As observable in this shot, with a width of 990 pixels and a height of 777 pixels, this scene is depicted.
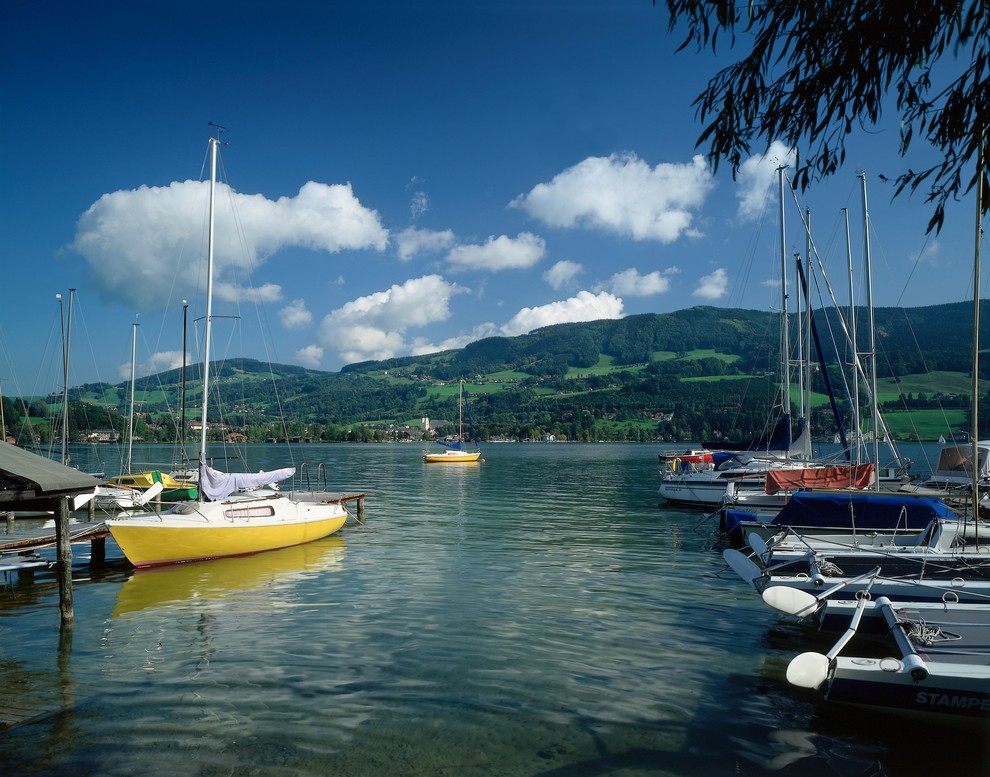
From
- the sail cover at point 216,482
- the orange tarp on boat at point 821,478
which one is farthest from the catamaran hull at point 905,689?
the orange tarp on boat at point 821,478

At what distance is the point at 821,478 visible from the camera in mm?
31281

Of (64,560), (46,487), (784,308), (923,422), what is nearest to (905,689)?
(46,487)

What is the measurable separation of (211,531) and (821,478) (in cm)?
2515

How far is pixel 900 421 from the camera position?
127 meters

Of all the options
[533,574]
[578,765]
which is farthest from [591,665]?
[533,574]

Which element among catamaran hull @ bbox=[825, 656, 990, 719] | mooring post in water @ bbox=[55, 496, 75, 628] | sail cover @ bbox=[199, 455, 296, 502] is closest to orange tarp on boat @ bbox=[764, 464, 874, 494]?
sail cover @ bbox=[199, 455, 296, 502]

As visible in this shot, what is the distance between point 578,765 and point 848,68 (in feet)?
25.0

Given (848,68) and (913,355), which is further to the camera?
(913,355)

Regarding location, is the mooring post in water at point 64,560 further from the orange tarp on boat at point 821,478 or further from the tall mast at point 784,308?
the tall mast at point 784,308

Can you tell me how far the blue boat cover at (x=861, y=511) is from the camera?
69.2 ft

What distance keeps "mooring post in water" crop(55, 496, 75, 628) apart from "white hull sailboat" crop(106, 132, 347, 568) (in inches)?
249

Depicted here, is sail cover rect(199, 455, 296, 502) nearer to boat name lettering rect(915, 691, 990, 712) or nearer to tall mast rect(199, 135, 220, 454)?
tall mast rect(199, 135, 220, 454)

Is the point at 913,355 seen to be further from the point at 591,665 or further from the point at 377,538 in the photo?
the point at 591,665

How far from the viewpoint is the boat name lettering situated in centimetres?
808
